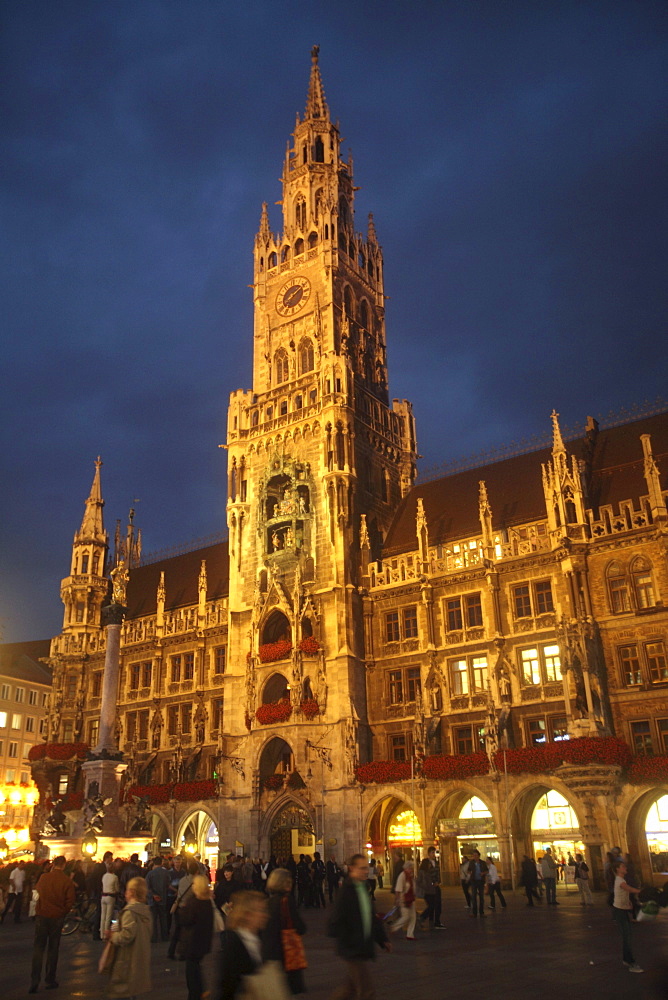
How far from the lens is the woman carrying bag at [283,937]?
26.1 feet

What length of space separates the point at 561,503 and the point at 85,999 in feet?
94.7

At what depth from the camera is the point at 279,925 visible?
26.5ft

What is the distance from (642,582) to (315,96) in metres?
41.9

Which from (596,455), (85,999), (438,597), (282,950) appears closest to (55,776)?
(438,597)

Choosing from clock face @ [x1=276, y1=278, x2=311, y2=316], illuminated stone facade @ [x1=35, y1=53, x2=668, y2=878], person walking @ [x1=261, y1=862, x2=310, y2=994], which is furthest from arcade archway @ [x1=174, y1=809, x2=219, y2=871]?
person walking @ [x1=261, y1=862, x2=310, y2=994]

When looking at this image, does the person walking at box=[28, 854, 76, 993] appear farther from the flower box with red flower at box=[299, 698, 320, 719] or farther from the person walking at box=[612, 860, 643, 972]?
the flower box with red flower at box=[299, 698, 320, 719]

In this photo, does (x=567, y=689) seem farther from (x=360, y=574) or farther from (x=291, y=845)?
(x=291, y=845)

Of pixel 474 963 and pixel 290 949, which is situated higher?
pixel 290 949

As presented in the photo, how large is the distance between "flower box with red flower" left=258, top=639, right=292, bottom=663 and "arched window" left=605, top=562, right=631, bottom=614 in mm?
14839

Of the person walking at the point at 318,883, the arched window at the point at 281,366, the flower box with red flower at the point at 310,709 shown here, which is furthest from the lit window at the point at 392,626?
the arched window at the point at 281,366

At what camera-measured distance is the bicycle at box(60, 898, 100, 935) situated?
21.4m

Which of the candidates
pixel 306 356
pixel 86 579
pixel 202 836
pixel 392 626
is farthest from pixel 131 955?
pixel 86 579

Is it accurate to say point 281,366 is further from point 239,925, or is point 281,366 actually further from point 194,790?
point 239,925

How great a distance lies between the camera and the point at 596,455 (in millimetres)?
41312
